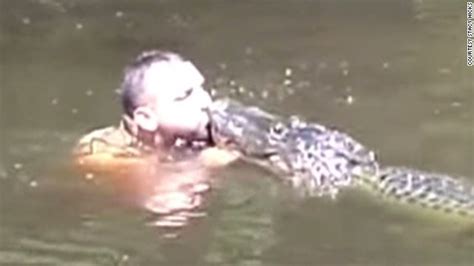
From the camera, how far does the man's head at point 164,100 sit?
309 centimetres

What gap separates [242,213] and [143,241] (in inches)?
9.5

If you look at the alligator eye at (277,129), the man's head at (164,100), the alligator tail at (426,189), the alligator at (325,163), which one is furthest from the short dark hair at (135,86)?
the alligator tail at (426,189)

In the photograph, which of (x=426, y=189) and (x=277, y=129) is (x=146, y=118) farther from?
(x=426, y=189)

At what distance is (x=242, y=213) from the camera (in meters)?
2.87

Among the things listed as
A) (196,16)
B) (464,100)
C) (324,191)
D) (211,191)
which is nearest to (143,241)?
(211,191)

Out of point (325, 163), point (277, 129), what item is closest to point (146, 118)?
point (277, 129)

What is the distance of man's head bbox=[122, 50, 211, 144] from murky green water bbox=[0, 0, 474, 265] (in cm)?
17

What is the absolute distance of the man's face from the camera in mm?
3086

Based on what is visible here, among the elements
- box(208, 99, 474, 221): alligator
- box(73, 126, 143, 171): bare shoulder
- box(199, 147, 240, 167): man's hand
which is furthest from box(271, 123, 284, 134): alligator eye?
box(73, 126, 143, 171): bare shoulder

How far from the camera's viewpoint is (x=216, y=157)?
309cm

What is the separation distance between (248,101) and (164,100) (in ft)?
1.55

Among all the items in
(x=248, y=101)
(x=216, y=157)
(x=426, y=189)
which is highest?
(x=248, y=101)

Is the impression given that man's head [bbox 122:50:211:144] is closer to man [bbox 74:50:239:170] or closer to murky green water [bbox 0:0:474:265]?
man [bbox 74:50:239:170]

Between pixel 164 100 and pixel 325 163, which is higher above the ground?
pixel 164 100
